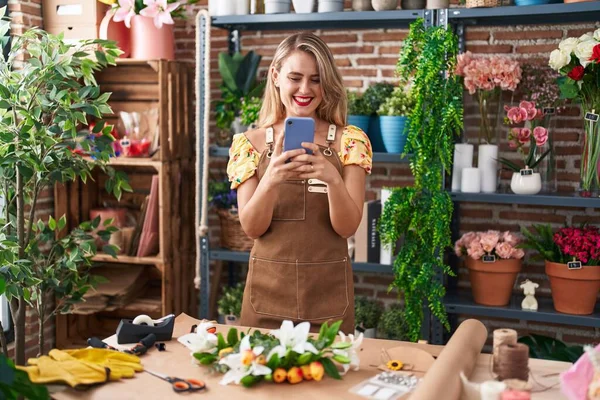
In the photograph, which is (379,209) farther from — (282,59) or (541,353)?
(282,59)

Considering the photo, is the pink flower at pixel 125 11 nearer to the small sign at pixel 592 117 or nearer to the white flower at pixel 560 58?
the white flower at pixel 560 58

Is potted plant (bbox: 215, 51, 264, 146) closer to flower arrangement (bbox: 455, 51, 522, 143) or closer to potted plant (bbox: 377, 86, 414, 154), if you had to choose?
potted plant (bbox: 377, 86, 414, 154)

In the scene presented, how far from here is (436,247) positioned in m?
3.33

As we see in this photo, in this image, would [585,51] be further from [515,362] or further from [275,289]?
[515,362]

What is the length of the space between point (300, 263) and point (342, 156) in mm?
360

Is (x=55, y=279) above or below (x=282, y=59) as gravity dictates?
below

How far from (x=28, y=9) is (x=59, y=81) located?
1.06 meters

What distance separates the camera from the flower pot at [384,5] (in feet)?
11.1

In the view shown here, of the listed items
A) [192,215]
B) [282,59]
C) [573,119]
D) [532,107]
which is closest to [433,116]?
[532,107]

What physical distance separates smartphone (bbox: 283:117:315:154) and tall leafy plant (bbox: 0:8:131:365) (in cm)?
118

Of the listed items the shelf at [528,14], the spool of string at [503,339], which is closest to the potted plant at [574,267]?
the shelf at [528,14]

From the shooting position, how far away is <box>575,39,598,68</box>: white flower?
9.78 ft

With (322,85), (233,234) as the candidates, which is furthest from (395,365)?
(233,234)

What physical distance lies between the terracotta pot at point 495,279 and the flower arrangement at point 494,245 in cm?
4
